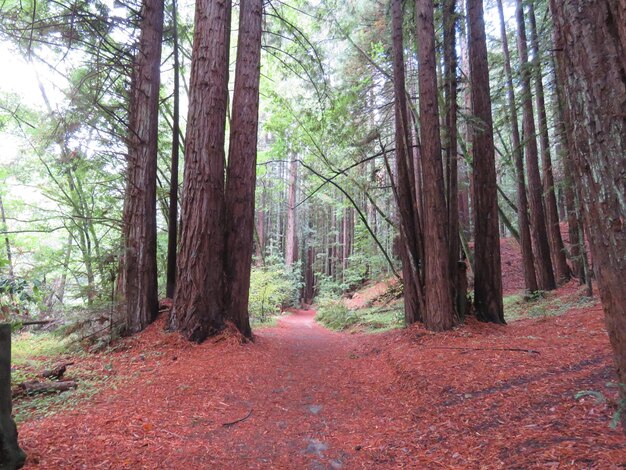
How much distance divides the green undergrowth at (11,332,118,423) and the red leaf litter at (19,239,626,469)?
0.16m

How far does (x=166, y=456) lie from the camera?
2686 millimetres

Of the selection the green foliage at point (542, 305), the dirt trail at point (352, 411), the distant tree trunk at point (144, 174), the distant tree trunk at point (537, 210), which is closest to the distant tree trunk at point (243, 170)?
the dirt trail at point (352, 411)

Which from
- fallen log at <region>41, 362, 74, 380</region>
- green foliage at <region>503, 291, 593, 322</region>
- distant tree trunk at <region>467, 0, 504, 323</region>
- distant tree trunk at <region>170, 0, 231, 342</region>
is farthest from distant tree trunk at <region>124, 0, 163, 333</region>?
green foliage at <region>503, 291, 593, 322</region>

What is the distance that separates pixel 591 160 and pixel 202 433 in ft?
11.7

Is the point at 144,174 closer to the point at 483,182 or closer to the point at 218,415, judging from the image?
the point at 218,415

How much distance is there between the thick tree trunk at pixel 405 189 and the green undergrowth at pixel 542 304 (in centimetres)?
236

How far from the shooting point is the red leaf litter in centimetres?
250

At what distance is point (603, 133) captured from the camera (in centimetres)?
196

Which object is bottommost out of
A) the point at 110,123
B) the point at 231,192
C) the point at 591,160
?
the point at 591,160

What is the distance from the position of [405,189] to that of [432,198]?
0.95 m

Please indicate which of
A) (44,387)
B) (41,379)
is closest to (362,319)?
(41,379)

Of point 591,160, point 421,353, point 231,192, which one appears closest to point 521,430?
point 591,160

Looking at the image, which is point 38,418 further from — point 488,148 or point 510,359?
point 488,148

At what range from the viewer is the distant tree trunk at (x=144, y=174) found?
6.44 metres
